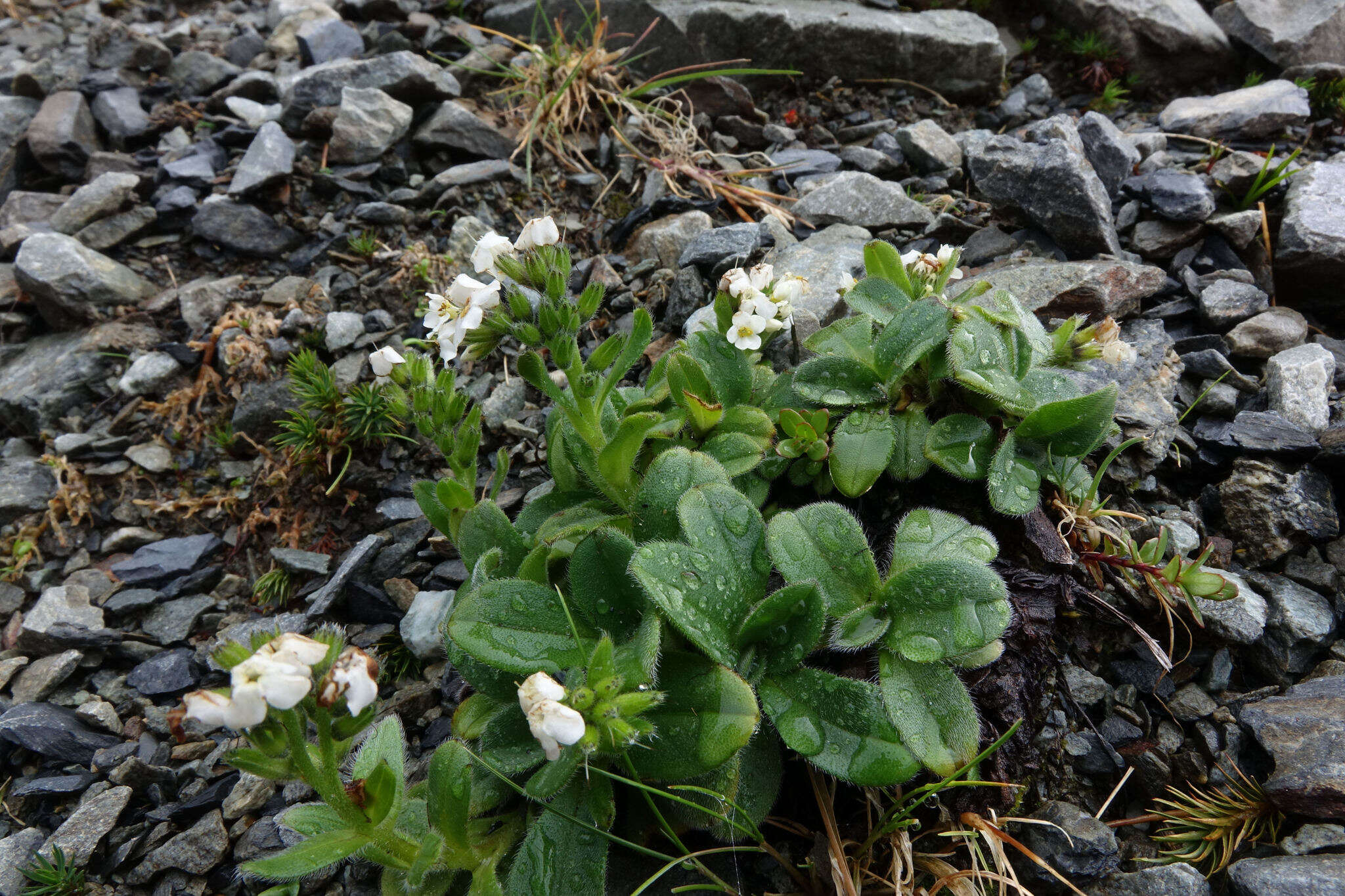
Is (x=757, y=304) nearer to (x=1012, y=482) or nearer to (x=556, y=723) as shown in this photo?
(x=1012, y=482)

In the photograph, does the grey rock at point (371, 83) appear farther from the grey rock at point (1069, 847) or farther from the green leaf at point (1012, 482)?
the grey rock at point (1069, 847)

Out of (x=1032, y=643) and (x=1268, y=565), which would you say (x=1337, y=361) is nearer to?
(x=1268, y=565)

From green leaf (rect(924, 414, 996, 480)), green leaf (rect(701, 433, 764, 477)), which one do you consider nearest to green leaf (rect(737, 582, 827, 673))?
green leaf (rect(701, 433, 764, 477))

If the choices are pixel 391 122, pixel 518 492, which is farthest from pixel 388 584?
pixel 391 122

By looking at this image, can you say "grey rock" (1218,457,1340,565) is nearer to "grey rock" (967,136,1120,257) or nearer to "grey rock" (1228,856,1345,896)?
"grey rock" (1228,856,1345,896)

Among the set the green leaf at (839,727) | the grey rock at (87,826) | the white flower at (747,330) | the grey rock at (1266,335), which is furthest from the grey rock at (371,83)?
the grey rock at (1266,335)

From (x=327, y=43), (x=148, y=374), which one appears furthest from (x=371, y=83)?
(x=148, y=374)
